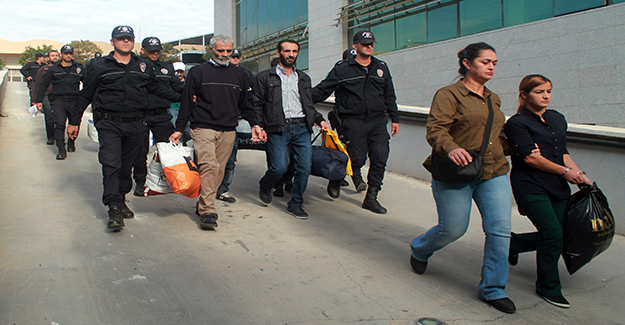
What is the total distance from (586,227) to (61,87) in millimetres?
9688

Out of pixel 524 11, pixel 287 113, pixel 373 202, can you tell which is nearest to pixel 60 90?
pixel 287 113

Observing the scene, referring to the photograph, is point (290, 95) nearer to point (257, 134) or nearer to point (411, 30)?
point (257, 134)

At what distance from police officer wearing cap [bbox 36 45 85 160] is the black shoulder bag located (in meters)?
8.52

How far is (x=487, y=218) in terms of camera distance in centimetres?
334

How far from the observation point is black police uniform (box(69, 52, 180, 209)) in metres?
5.03

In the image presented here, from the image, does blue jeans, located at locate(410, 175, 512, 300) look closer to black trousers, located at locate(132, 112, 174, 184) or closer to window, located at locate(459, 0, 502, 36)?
black trousers, located at locate(132, 112, 174, 184)

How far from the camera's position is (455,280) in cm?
388

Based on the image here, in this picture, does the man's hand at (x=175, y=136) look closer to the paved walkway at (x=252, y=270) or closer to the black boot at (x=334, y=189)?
the paved walkway at (x=252, y=270)

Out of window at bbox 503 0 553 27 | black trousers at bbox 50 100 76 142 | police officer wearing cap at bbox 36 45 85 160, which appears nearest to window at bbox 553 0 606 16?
window at bbox 503 0 553 27

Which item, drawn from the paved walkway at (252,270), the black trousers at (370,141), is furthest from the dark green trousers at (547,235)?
the black trousers at (370,141)

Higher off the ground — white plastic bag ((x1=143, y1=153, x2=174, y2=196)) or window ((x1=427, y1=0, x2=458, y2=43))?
window ((x1=427, y1=0, x2=458, y2=43))

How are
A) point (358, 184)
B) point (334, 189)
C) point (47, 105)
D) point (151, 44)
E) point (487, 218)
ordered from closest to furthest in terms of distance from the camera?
point (487, 218), point (334, 189), point (151, 44), point (358, 184), point (47, 105)

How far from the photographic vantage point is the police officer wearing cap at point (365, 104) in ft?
19.4

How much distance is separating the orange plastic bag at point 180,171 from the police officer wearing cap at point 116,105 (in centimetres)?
42
